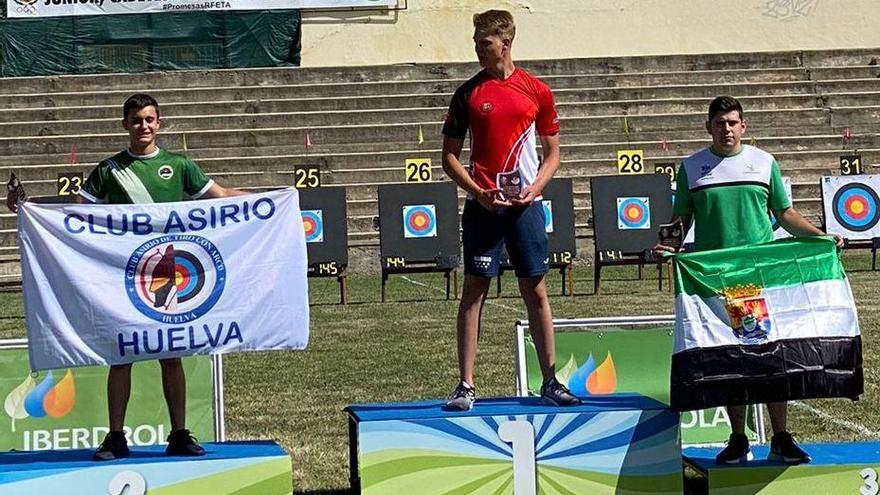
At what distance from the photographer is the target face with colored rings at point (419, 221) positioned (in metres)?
17.8

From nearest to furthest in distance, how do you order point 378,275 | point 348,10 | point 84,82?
point 378,275
point 84,82
point 348,10

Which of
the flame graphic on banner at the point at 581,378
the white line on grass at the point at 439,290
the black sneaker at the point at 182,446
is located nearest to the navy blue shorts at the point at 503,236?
the flame graphic on banner at the point at 581,378

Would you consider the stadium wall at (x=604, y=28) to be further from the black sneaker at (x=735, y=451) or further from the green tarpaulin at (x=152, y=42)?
the black sneaker at (x=735, y=451)

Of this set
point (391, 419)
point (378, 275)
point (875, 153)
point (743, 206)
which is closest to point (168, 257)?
point (391, 419)

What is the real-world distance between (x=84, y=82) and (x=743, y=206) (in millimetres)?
20437

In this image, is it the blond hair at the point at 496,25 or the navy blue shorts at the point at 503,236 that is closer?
the blond hair at the point at 496,25

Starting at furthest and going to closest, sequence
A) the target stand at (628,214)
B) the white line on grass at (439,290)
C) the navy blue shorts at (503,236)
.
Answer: the target stand at (628,214), the white line on grass at (439,290), the navy blue shorts at (503,236)

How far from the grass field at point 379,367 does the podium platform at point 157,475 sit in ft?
2.97

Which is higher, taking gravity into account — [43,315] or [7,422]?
[43,315]

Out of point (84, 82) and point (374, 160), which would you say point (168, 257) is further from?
point (84, 82)

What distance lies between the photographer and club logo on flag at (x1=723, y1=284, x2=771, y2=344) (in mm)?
5605

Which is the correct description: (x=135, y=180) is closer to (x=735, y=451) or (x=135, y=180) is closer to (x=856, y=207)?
(x=735, y=451)

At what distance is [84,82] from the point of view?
24828 millimetres

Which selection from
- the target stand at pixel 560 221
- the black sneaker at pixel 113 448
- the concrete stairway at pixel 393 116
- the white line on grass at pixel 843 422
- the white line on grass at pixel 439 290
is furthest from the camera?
the concrete stairway at pixel 393 116
